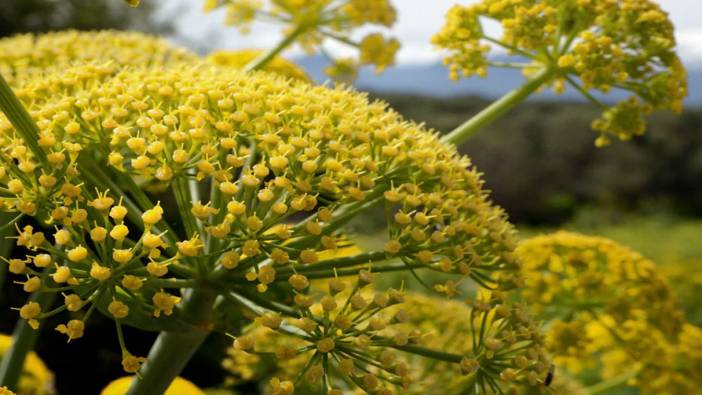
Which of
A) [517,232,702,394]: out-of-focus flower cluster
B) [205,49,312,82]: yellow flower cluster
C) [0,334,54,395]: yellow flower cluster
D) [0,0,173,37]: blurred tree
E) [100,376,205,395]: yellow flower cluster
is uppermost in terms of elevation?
[205,49,312,82]: yellow flower cluster

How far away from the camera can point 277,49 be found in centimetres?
228

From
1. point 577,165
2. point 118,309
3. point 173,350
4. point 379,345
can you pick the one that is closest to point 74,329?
point 118,309

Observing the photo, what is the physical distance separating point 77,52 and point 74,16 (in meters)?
17.7

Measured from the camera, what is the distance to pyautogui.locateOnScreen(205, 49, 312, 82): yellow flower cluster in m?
2.40

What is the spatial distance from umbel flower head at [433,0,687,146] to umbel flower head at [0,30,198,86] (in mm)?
701

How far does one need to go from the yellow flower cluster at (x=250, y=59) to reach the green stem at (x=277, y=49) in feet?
0.22

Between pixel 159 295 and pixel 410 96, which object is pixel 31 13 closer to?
pixel 410 96

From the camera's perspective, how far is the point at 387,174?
1.43 m

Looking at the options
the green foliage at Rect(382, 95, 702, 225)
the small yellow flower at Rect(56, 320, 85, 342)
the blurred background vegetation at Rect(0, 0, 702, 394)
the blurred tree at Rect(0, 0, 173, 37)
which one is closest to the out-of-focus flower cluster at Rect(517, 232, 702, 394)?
the small yellow flower at Rect(56, 320, 85, 342)

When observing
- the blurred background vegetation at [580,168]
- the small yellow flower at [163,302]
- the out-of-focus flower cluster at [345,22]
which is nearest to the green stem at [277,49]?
the out-of-focus flower cluster at [345,22]

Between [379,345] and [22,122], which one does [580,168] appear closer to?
[379,345]

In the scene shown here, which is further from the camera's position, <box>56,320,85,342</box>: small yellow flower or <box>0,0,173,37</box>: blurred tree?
<box>0,0,173,37</box>: blurred tree

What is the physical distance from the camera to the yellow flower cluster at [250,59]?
2402 mm

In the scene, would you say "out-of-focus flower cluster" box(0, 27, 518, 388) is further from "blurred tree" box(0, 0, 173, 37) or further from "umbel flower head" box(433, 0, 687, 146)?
"blurred tree" box(0, 0, 173, 37)
